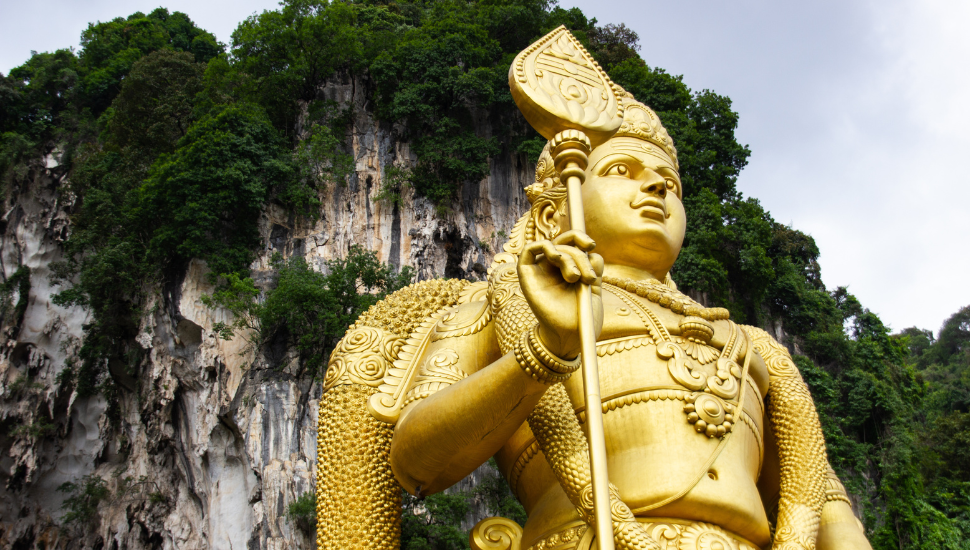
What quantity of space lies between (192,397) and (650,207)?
14.0 m

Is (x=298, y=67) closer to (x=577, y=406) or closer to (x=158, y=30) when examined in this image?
(x=158, y=30)

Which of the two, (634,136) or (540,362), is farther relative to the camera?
(634,136)

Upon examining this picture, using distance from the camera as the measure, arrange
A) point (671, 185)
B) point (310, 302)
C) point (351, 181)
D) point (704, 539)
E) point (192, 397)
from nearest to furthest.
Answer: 1. point (704, 539)
2. point (671, 185)
3. point (310, 302)
4. point (192, 397)
5. point (351, 181)

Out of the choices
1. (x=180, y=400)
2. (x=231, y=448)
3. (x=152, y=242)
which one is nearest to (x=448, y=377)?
(x=231, y=448)

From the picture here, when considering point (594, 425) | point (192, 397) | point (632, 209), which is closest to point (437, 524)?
point (192, 397)

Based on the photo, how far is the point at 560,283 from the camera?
92.3 inches

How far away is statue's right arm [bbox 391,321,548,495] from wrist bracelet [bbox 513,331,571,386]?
30mm

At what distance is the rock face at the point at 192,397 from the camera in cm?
1388

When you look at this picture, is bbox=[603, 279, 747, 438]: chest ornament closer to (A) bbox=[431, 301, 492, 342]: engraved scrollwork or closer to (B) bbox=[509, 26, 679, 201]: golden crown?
(A) bbox=[431, 301, 492, 342]: engraved scrollwork

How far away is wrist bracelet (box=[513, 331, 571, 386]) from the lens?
7.85ft

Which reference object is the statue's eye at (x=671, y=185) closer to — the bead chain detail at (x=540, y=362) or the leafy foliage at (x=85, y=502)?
the bead chain detail at (x=540, y=362)

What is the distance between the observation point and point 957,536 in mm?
10969

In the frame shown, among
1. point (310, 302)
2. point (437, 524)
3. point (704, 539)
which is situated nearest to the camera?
point (704, 539)

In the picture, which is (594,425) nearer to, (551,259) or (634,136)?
(551,259)
